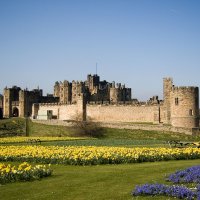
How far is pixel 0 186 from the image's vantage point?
651 inches

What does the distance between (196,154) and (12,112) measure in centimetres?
8453

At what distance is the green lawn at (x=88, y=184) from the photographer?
14.3 m

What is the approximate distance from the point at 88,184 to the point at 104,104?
67.7 meters

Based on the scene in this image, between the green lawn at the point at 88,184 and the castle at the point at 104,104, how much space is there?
42.9m

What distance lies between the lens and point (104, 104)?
83.8m

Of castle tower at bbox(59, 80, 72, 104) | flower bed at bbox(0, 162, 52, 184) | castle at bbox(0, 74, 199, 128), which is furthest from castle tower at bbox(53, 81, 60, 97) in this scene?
flower bed at bbox(0, 162, 52, 184)

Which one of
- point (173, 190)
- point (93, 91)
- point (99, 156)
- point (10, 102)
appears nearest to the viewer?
point (173, 190)

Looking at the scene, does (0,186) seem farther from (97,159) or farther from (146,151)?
(146,151)

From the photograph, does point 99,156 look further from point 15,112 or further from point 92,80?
point 15,112

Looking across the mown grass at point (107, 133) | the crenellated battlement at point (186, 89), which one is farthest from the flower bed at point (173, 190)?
the crenellated battlement at point (186, 89)

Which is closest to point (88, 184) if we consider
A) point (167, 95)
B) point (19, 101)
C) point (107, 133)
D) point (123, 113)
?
point (107, 133)

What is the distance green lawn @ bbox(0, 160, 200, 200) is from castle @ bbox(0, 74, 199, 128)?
141 ft

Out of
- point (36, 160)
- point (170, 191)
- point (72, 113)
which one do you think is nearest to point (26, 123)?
point (72, 113)

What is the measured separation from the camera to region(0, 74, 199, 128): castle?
62.6m
